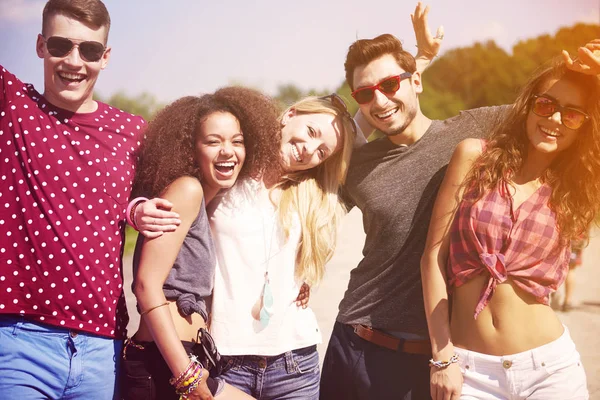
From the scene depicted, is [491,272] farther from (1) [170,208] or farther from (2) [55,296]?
(2) [55,296]

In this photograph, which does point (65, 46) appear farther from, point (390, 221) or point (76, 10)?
point (390, 221)

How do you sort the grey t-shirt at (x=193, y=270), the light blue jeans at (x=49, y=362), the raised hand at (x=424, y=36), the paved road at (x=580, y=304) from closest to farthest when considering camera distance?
the light blue jeans at (x=49, y=362) → the grey t-shirt at (x=193, y=270) → the raised hand at (x=424, y=36) → the paved road at (x=580, y=304)

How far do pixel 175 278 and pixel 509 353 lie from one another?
148cm

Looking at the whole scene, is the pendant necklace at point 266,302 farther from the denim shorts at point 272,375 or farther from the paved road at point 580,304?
the paved road at point 580,304

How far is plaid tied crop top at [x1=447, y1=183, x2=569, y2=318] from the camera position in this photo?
2691mm

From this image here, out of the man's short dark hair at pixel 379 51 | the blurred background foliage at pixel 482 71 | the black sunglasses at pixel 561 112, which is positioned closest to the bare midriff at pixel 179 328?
the man's short dark hair at pixel 379 51

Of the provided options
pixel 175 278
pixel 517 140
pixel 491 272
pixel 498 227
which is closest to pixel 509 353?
pixel 491 272

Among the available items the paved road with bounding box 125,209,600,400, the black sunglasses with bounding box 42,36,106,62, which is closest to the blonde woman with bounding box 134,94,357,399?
the black sunglasses with bounding box 42,36,106,62

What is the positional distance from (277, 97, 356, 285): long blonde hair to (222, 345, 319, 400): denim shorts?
15.7 inches

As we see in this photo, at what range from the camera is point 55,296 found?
8.22 ft

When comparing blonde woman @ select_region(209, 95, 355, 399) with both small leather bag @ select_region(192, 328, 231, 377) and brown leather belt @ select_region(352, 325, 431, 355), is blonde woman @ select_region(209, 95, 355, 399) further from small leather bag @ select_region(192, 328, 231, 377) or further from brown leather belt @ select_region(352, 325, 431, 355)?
brown leather belt @ select_region(352, 325, 431, 355)

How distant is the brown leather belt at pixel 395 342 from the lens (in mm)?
3070

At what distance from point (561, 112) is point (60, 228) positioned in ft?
7.15

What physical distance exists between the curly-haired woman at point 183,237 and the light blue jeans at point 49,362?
0.12 metres
